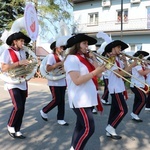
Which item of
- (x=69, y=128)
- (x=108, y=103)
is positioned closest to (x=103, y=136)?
(x=69, y=128)

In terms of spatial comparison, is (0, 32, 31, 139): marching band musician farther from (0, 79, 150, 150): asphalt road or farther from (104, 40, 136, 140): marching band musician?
(104, 40, 136, 140): marching band musician

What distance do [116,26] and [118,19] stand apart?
0.66m

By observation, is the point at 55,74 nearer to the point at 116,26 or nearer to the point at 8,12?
the point at 8,12

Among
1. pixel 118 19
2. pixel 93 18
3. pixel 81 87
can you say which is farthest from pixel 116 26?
pixel 81 87

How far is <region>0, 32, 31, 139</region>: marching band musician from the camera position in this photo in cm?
448

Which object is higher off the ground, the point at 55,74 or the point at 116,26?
the point at 116,26

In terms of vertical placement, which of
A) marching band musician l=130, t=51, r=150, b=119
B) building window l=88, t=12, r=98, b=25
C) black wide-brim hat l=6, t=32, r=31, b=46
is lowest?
marching band musician l=130, t=51, r=150, b=119

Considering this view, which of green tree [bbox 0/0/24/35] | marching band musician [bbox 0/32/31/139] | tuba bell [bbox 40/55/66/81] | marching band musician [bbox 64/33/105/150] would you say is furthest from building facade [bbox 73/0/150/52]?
marching band musician [bbox 64/33/105/150]

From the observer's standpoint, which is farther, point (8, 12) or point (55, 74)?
point (8, 12)

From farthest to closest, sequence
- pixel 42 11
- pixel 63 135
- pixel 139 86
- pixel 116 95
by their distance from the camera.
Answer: pixel 42 11, pixel 139 86, pixel 63 135, pixel 116 95

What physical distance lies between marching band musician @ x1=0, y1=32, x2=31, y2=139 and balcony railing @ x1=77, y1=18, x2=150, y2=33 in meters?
20.6

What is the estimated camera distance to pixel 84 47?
3.50 meters

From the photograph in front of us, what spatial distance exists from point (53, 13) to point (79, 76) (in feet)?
59.9

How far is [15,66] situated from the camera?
4.48 metres
